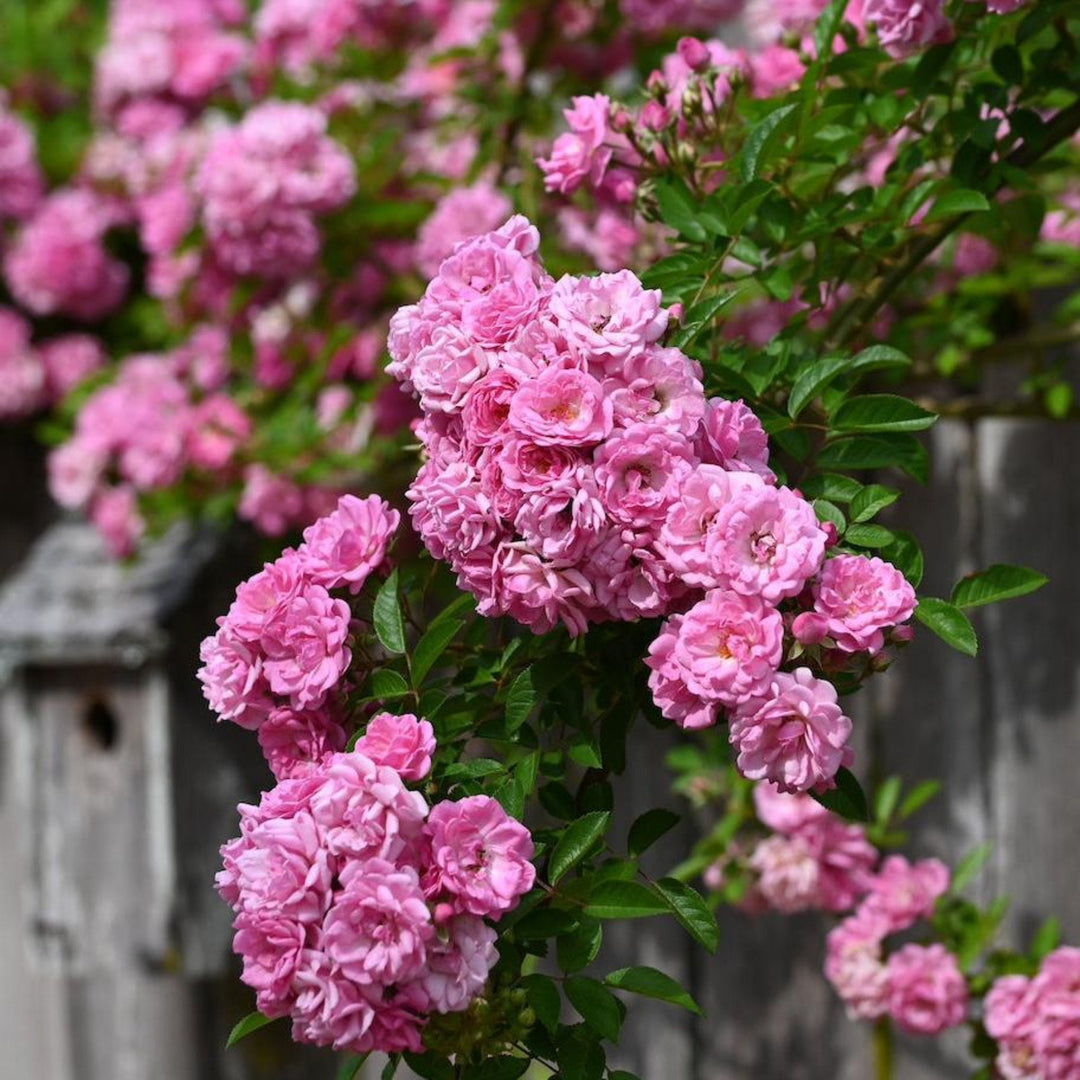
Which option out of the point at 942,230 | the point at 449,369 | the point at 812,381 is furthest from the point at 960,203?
the point at 449,369

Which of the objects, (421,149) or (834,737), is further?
(421,149)

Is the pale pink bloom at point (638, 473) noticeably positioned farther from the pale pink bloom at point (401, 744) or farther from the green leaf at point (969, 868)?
the green leaf at point (969, 868)

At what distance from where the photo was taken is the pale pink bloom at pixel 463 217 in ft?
6.21

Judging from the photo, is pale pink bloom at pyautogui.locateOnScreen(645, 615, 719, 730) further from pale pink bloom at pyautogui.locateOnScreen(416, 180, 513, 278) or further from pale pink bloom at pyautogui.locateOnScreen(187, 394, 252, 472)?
pale pink bloom at pyautogui.locateOnScreen(187, 394, 252, 472)

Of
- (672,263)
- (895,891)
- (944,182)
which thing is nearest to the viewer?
(672,263)

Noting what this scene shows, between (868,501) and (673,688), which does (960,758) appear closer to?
(868,501)

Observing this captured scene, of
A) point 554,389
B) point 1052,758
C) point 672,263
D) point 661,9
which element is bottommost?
point 1052,758

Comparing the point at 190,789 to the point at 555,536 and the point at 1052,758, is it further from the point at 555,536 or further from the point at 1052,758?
the point at 555,536

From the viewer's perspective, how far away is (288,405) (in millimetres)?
2215

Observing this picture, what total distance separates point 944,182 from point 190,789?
4.52ft

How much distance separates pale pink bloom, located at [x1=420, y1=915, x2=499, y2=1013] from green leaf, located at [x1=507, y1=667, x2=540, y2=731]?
136mm

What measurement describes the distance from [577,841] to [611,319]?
306mm

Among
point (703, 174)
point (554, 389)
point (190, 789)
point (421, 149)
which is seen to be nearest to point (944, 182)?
point (703, 174)

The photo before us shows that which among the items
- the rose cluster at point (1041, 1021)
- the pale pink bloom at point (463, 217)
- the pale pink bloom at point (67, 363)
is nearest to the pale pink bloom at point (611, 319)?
the rose cluster at point (1041, 1021)
